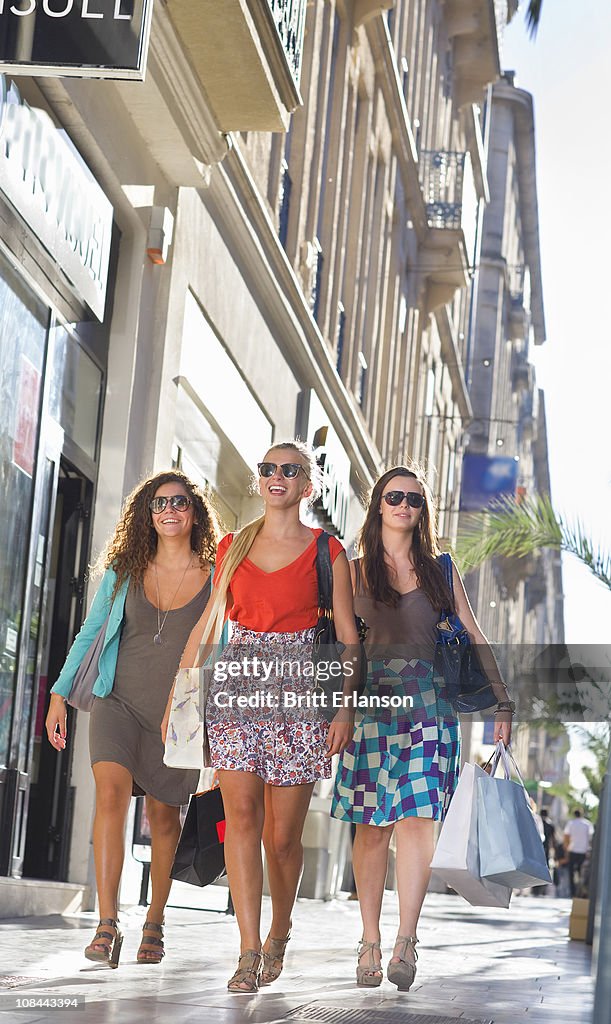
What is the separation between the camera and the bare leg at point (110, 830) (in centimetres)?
589

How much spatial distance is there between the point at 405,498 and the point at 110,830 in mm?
1844

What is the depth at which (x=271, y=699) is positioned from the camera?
5801 millimetres

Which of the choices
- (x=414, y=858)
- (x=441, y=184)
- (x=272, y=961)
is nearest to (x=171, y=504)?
(x=414, y=858)

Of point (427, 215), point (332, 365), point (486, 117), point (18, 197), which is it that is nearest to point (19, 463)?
point (18, 197)

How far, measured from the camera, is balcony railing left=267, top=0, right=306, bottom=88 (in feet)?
35.3

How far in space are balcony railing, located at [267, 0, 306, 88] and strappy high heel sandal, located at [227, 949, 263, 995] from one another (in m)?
7.06

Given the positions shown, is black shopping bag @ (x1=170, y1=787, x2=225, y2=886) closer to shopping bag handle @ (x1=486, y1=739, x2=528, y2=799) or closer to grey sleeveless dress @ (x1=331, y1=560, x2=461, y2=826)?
grey sleeveless dress @ (x1=331, y1=560, x2=461, y2=826)

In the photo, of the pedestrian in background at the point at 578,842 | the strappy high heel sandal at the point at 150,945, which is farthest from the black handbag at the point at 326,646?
the pedestrian in background at the point at 578,842

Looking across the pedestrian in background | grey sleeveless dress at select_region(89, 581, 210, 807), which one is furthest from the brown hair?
the pedestrian in background

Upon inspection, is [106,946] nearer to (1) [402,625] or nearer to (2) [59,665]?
(1) [402,625]

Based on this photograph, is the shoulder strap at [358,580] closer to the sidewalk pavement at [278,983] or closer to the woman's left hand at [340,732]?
the woman's left hand at [340,732]

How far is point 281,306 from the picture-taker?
15.5 m

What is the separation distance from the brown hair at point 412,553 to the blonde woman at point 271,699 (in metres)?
0.40

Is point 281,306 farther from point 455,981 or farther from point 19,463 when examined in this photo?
point 455,981
